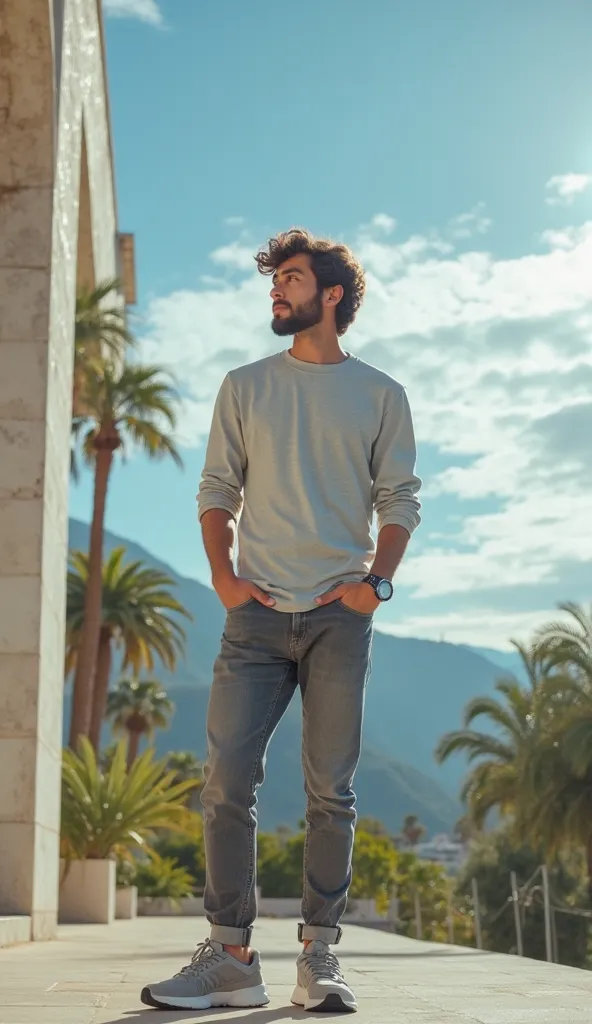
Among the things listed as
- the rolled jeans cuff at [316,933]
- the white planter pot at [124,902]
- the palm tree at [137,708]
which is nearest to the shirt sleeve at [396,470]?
the rolled jeans cuff at [316,933]

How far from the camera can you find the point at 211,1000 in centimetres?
338

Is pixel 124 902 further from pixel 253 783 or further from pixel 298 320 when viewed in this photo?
pixel 298 320

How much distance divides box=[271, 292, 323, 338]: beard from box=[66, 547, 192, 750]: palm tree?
2588cm

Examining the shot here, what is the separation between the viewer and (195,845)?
55250mm

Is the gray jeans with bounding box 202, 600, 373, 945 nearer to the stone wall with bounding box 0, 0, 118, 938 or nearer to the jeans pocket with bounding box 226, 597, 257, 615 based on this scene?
the jeans pocket with bounding box 226, 597, 257, 615

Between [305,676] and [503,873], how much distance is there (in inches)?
1696

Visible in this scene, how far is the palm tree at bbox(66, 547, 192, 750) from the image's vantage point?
29.9 meters

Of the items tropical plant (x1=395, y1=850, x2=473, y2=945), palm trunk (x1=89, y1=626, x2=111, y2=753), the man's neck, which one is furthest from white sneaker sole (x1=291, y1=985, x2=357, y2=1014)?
Answer: tropical plant (x1=395, y1=850, x2=473, y2=945)

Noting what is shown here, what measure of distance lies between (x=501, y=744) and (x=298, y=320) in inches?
1245

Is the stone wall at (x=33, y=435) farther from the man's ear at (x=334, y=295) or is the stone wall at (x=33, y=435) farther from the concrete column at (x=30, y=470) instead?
the man's ear at (x=334, y=295)

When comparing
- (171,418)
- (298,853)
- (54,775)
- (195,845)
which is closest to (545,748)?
(171,418)

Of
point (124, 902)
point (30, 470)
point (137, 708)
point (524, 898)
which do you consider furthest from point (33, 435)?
point (137, 708)

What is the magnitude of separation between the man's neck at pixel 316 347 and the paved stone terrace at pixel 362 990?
188cm

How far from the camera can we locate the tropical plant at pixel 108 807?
15.1 m
